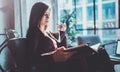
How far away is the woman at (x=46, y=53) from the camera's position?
1990mm

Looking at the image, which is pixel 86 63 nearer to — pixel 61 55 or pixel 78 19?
pixel 61 55

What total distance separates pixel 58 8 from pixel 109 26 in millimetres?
1455

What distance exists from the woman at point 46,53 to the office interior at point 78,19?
6.34ft

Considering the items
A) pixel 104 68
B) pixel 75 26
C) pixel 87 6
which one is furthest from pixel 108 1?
pixel 104 68

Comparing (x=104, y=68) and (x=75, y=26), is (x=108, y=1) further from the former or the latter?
(x=104, y=68)

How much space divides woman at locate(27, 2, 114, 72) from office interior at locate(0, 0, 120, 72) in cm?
193

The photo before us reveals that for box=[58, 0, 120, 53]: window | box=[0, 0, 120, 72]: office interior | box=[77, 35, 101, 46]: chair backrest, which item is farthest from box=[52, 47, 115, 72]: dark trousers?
box=[58, 0, 120, 53]: window

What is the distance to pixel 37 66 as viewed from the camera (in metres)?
2.17

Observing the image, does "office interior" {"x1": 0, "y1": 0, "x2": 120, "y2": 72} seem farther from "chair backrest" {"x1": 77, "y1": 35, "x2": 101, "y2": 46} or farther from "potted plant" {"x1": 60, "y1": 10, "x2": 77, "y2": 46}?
"chair backrest" {"x1": 77, "y1": 35, "x2": 101, "y2": 46}

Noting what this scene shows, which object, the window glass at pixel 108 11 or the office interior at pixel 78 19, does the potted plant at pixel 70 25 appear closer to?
the office interior at pixel 78 19

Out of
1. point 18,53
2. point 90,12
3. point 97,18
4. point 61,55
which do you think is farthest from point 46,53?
point 90,12

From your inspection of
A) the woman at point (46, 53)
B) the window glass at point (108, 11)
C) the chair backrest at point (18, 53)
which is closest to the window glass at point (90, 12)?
the window glass at point (108, 11)

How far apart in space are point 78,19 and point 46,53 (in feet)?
10.3

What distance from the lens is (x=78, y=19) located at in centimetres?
528
